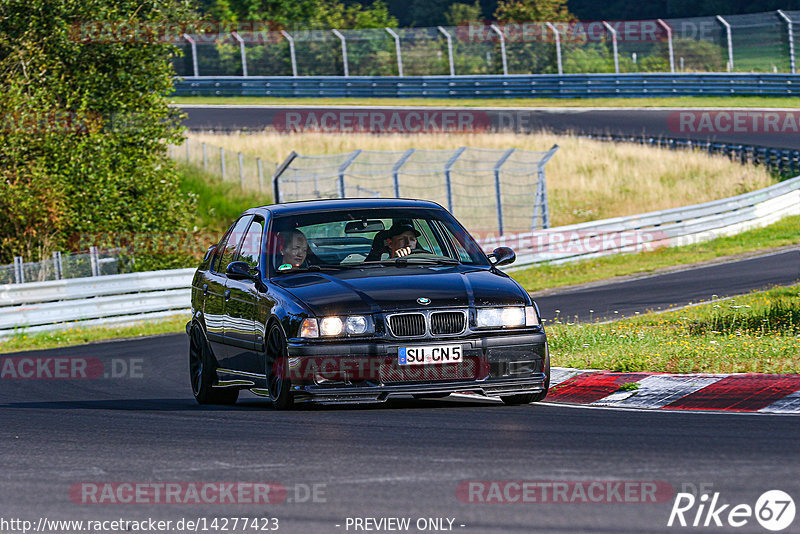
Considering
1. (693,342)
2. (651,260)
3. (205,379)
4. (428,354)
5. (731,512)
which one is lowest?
(651,260)

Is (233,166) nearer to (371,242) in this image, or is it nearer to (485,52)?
(485,52)

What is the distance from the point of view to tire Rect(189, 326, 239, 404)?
10.5 m

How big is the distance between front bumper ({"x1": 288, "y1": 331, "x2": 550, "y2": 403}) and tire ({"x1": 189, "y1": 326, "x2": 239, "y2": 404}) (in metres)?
2.15

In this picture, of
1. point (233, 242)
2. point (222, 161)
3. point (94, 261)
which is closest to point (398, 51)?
point (222, 161)

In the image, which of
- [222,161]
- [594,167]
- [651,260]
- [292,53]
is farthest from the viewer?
[292,53]

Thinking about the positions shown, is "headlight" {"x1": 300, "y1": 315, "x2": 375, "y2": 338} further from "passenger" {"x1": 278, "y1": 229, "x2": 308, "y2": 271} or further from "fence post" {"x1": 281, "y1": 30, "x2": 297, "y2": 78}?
"fence post" {"x1": 281, "y1": 30, "x2": 297, "y2": 78}

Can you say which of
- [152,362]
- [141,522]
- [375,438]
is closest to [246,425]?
[375,438]

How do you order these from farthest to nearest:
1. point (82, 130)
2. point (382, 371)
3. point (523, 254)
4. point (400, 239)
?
1. point (82, 130)
2. point (523, 254)
3. point (400, 239)
4. point (382, 371)

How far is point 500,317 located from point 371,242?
1637 mm

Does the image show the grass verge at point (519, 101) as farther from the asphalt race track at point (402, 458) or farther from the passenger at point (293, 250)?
the asphalt race track at point (402, 458)

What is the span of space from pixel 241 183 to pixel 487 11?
4431 centimetres

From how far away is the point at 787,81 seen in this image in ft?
141

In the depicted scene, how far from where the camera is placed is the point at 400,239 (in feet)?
31.9

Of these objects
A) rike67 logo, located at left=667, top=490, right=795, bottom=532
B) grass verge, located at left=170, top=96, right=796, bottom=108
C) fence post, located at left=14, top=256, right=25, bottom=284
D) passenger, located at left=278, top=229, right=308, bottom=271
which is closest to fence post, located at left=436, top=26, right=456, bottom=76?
grass verge, located at left=170, top=96, right=796, bottom=108
